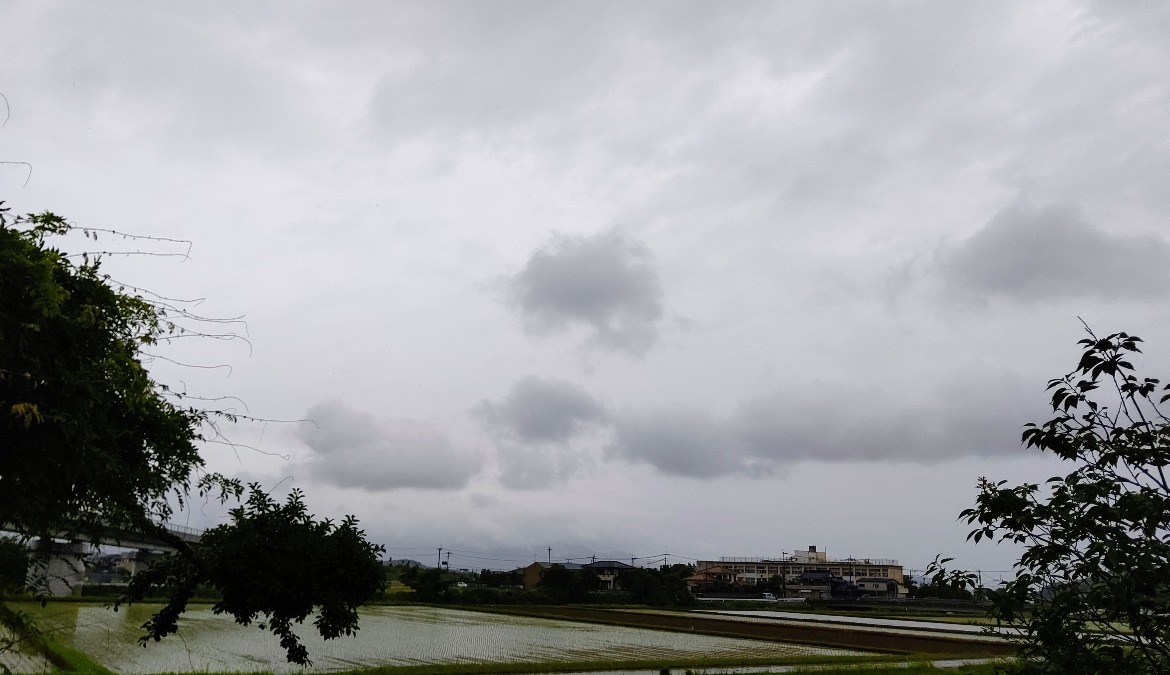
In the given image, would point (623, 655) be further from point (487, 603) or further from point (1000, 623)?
point (487, 603)

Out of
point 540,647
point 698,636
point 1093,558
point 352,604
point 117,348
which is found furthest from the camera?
point 698,636

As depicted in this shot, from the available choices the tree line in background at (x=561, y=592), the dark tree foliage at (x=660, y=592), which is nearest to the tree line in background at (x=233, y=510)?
the tree line in background at (x=561, y=592)

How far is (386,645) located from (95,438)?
112ft

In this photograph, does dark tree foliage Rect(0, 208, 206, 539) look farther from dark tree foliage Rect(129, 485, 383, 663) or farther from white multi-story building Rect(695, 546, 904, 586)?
white multi-story building Rect(695, 546, 904, 586)

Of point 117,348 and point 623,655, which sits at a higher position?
point 117,348

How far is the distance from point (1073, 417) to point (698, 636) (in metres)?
46.7

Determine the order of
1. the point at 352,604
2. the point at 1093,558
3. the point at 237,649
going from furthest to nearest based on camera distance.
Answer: the point at 237,649
the point at 352,604
the point at 1093,558

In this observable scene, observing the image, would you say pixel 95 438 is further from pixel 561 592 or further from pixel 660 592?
pixel 660 592

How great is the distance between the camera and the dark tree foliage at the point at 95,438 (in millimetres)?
5688

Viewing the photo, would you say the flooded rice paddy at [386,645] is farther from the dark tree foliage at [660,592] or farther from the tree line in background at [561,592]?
the dark tree foliage at [660,592]

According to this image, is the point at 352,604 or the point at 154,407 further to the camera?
the point at 352,604

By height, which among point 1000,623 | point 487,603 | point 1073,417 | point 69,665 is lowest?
point 487,603

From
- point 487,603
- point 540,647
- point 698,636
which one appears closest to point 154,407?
point 540,647

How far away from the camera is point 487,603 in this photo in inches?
3529
